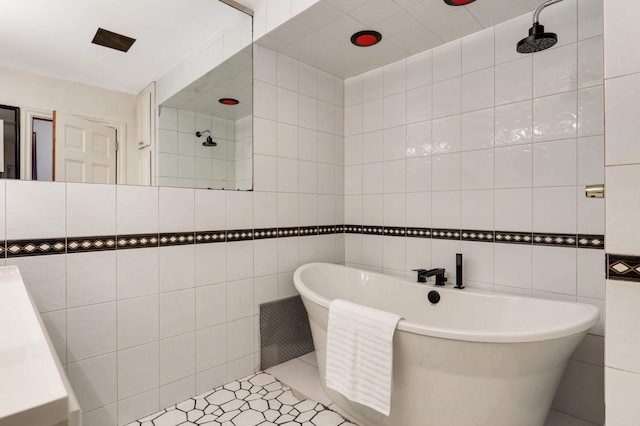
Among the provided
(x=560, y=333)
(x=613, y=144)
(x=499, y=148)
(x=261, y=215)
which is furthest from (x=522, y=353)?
(x=261, y=215)

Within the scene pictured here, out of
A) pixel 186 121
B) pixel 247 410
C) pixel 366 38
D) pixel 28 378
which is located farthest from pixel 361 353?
pixel 366 38

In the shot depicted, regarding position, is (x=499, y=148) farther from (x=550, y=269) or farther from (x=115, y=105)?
(x=115, y=105)

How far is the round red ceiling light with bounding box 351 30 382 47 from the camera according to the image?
217 cm

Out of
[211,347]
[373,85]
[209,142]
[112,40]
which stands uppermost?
[373,85]

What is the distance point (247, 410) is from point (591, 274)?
76.6 inches

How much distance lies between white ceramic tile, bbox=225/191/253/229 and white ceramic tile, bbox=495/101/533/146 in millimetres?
1597

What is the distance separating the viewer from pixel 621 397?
0.89 metres

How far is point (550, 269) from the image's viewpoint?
1892mm

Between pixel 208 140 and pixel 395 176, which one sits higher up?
pixel 208 140

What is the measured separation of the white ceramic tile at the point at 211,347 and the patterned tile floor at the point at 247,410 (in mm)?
170

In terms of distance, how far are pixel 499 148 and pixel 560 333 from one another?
1175mm

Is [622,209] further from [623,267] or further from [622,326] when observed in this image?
[622,326]

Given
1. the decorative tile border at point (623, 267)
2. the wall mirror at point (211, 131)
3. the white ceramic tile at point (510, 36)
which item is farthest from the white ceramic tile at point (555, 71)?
the wall mirror at point (211, 131)

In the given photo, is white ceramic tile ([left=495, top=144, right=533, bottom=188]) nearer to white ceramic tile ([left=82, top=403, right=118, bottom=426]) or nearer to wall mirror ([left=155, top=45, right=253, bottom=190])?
wall mirror ([left=155, top=45, right=253, bottom=190])
